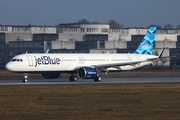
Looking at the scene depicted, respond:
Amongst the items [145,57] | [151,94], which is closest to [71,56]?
[145,57]

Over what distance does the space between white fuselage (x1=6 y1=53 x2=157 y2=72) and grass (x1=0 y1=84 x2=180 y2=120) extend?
17.1 m

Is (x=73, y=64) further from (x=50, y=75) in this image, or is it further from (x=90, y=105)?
(x=90, y=105)

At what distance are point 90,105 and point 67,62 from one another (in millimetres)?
31682

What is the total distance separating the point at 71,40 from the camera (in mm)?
146000

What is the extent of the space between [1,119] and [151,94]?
59.0ft

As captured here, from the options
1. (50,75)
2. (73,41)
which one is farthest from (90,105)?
(73,41)

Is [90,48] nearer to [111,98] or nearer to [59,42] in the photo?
[59,42]

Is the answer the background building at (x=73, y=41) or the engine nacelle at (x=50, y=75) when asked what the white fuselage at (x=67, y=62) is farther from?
the background building at (x=73, y=41)

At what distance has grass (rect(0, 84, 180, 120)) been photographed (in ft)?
96.1

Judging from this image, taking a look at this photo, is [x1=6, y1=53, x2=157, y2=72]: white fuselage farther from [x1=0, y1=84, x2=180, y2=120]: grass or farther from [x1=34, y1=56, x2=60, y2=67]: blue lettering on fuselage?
[x1=0, y1=84, x2=180, y2=120]: grass

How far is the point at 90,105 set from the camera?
34781 mm

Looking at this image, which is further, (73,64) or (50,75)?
(50,75)

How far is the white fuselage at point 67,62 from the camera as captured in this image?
63219 millimetres

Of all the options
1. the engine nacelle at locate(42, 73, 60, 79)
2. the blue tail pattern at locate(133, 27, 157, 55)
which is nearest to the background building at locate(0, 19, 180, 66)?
the blue tail pattern at locate(133, 27, 157, 55)
